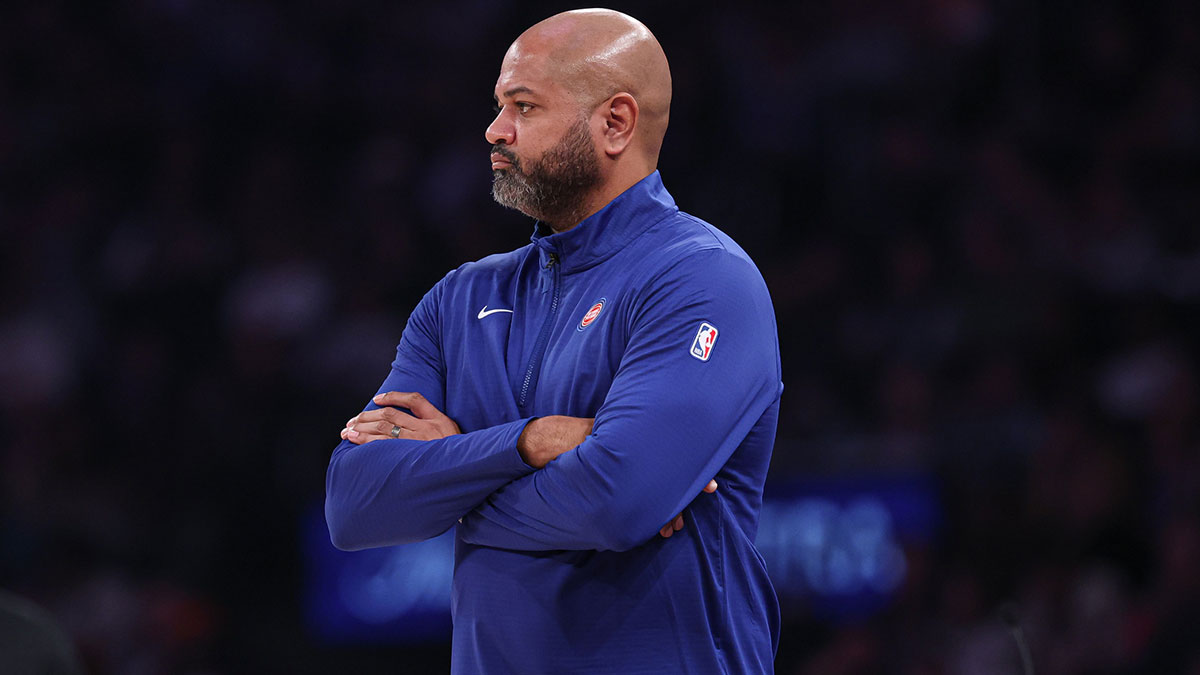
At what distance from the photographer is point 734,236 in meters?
7.80

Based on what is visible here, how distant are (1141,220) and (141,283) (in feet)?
19.1

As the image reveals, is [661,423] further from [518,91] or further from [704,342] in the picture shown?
[518,91]

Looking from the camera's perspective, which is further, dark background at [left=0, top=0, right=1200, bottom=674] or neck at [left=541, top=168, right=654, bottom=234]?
dark background at [left=0, top=0, right=1200, bottom=674]

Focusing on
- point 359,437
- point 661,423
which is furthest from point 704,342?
point 359,437

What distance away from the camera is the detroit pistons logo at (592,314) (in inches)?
103

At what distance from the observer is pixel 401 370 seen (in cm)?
285

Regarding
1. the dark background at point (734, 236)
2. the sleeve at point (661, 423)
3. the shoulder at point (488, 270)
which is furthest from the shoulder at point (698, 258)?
the dark background at point (734, 236)

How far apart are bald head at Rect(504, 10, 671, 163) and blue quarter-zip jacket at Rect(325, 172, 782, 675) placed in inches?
8.5

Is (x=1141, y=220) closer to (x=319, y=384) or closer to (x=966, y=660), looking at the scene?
(x=966, y=660)

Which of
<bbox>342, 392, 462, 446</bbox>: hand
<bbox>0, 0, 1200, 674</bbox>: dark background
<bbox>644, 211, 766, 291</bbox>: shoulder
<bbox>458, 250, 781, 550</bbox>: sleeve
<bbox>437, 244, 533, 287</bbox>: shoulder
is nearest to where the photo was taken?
<bbox>458, 250, 781, 550</bbox>: sleeve

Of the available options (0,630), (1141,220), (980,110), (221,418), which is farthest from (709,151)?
(0,630)

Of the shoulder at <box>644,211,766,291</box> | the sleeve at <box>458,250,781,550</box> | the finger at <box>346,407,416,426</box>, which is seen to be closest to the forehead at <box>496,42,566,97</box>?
the shoulder at <box>644,211,766,291</box>

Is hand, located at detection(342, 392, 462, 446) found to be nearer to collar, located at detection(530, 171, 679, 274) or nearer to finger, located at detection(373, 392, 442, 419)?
finger, located at detection(373, 392, 442, 419)

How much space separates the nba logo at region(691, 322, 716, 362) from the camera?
2436mm
